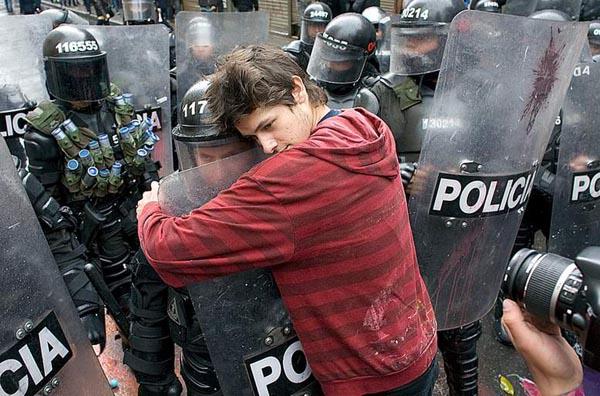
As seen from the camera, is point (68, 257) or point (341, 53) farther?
point (341, 53)

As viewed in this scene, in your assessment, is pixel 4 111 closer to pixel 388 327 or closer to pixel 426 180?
pixel 426 180

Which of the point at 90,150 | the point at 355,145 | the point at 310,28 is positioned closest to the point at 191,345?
the point at 355,145

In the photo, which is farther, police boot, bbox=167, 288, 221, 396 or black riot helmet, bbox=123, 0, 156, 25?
black riot helmet, bbox=123, 0, 156, 25

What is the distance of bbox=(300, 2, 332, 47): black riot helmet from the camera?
17.1ft

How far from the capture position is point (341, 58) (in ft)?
12.3

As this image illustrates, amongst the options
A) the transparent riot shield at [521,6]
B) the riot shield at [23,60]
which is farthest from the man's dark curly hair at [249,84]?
the transparent riot shield at [521,6]

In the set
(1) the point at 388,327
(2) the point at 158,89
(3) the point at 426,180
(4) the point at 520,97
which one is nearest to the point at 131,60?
(2) the point at 158,89

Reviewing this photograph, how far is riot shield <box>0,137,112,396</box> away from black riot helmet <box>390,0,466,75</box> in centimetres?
229

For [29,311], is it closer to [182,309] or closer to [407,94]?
[182,309]

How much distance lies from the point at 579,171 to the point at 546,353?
1.55m

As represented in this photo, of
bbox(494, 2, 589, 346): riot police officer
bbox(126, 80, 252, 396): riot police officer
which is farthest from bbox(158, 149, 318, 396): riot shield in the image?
bbox(494, 2, 589, 346): riot police officer

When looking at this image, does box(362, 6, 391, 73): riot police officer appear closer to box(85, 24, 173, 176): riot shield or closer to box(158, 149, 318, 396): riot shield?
box(85, 24, 173, 176): riot shield

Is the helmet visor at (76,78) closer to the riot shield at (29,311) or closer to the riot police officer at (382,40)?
the riot shield at (29,311)

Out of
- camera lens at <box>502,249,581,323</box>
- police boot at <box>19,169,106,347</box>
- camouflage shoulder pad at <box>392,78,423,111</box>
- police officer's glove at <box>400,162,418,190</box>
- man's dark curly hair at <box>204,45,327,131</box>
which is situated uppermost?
man's dark curly hair at <box>204,45,327,131</box>
